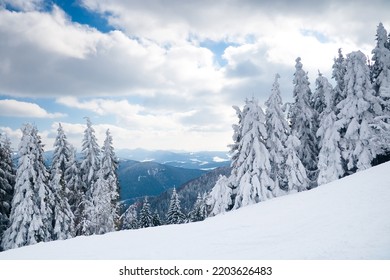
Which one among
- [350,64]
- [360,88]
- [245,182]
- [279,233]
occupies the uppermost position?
[350,64]

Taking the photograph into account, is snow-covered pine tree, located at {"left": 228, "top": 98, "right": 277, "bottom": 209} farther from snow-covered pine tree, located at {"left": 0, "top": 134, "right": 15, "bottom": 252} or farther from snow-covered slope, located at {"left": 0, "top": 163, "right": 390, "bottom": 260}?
snow-covered pine tree, located at {"left": 0, "top": 134, "right": 15, "bottom": 252}

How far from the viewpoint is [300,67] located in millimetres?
27422

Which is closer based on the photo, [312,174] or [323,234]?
[323,234]

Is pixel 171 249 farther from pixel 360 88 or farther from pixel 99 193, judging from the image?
pixel 99 193

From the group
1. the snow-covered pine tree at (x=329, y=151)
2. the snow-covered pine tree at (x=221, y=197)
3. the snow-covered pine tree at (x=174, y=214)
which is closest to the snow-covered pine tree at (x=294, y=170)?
the snow-covered pine tree at (x=329, y=151)

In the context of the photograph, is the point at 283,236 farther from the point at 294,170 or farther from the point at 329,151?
the point at 329,151

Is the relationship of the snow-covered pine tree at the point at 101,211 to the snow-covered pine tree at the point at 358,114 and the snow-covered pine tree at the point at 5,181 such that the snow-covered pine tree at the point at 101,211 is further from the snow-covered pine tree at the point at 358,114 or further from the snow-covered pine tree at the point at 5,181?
the snow-covered pine tree at the point at 358,114

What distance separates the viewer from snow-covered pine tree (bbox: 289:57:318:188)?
2697 cm

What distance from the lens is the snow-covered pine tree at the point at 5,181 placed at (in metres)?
24.8

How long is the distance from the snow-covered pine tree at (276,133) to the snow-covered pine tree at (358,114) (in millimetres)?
4762
